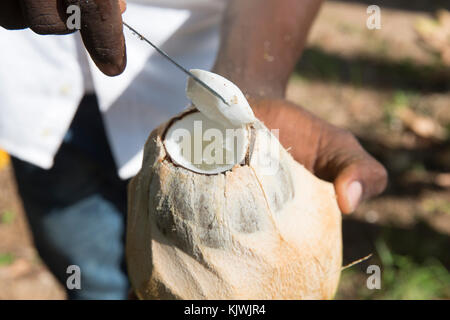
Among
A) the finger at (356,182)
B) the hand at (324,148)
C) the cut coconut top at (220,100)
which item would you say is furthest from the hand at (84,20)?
the finger at (356,182)

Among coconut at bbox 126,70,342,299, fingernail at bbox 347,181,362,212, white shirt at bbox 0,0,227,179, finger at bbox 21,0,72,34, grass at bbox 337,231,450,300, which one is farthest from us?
grass at bbox 337,231,450,300

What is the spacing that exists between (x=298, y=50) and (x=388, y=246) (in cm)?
100

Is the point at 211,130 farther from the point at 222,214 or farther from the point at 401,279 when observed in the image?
the point at 401,279

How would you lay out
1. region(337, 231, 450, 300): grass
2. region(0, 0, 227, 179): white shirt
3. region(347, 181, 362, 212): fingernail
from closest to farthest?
region(347, 181, 362, 212): fingernail, region(0, 0, 227, 179): white shirt, region(337, 231, 450, 300): grass

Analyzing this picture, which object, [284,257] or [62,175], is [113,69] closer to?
[284,257]

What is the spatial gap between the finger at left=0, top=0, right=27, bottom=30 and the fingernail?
78cm

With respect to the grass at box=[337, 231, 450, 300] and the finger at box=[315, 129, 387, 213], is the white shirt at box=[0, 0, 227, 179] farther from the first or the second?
the grass at box=[337, 231, 450, 300]

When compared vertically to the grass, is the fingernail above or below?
above

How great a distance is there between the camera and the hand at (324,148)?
1.26 metres

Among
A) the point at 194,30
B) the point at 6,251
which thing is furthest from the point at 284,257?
the point at 6,251

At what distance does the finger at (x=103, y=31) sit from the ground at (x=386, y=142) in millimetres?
1488

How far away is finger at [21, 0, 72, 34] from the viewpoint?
33.8 inches

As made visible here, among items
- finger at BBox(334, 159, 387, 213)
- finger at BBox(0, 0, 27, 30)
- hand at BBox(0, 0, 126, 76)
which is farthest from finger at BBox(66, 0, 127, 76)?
finger at BBox(334, 159, 387, 213)
